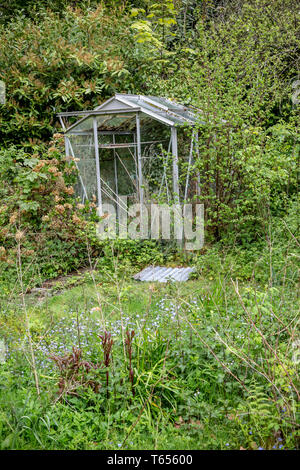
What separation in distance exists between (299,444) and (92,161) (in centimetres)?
704

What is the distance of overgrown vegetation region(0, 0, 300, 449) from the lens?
2871 mm

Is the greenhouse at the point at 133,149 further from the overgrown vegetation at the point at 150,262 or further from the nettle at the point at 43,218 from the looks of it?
the nettle at the point at 43,218

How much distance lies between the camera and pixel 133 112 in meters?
8.14

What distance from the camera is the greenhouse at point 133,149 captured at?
785 cm

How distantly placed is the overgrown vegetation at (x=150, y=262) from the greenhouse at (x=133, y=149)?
412 millimetres

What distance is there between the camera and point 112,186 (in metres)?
9.42

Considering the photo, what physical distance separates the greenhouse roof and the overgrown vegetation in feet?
1.26

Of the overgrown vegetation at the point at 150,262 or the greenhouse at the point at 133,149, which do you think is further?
the greenhouse at the point at 133,149

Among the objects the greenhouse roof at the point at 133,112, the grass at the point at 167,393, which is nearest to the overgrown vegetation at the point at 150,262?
the grass at the point at 167,393

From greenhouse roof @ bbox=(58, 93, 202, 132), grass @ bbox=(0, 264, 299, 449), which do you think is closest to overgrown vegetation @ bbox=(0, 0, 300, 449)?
grass @ bbox=(0, 264, 299, 449)

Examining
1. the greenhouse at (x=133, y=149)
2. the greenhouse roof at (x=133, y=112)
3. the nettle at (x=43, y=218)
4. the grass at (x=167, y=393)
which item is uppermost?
the greenhouse roof at (x=133, y=112)
